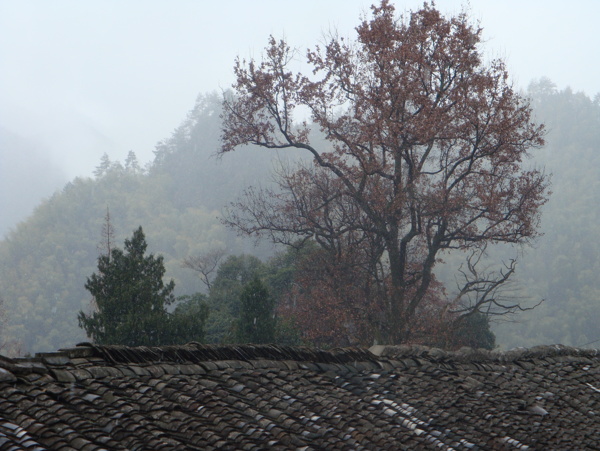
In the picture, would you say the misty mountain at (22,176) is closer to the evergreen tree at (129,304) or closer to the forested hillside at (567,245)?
the forested hillside at (567,245)

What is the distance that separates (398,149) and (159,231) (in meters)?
70.7

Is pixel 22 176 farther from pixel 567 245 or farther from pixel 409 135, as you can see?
pixel 409 135

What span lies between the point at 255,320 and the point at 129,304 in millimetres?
3595

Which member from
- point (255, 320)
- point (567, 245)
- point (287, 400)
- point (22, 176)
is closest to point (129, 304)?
point (255, 320)

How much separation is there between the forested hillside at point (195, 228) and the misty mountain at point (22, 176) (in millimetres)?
43472

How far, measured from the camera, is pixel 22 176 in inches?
5531

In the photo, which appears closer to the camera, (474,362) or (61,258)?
(474,362)

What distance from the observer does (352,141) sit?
19.4 meters

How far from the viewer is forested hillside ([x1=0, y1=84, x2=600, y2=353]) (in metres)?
63.8

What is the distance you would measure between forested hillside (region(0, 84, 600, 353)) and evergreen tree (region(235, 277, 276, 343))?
42740 millimetres

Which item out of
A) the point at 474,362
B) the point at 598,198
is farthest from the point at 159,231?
the point at 474,362

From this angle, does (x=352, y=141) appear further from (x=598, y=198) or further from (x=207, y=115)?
(x=207, y=115)

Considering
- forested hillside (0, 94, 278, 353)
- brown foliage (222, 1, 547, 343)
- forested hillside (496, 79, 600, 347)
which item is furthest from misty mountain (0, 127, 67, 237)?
brown foliage (222, 1, 547, 343)

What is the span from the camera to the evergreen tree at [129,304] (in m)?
15.9
